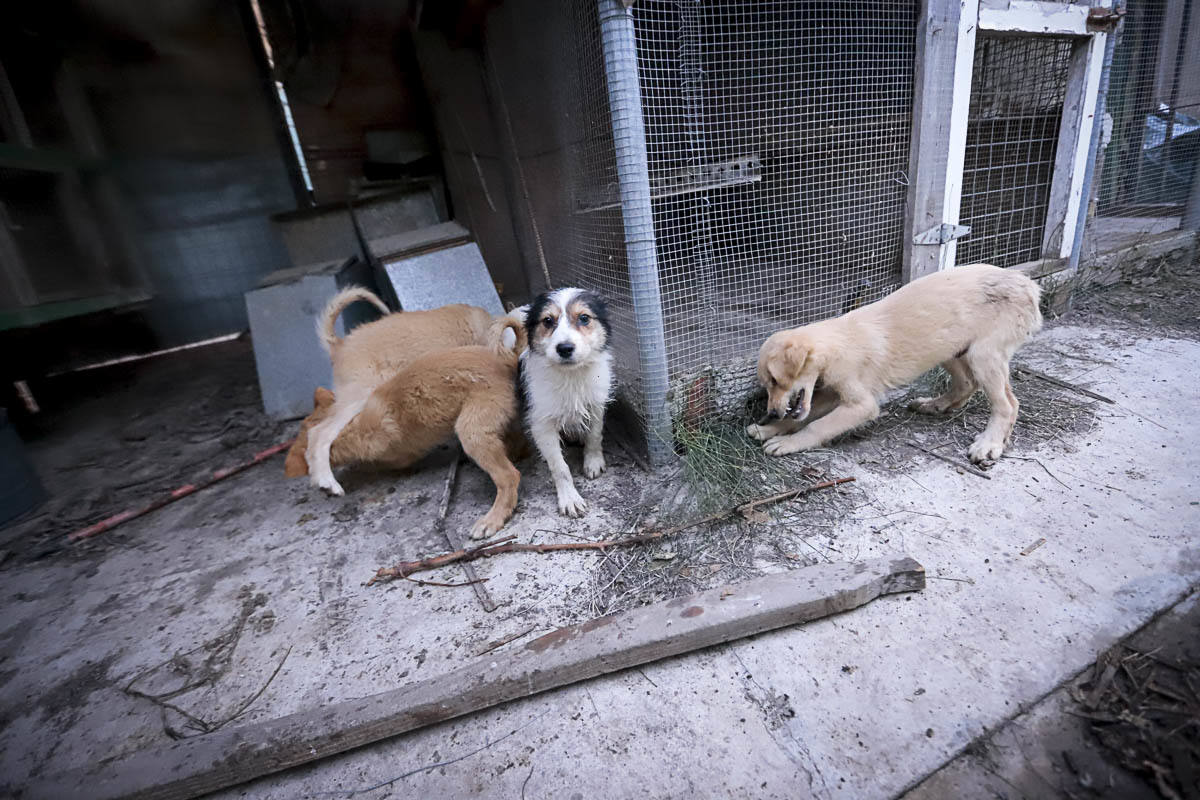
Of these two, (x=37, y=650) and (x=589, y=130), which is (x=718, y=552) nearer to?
(x=589, y=130)

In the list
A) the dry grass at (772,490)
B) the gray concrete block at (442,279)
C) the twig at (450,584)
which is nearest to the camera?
the dry grass at (772,490)

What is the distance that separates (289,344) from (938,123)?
5519 mm

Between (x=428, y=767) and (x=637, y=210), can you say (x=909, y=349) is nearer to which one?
(x=637, y=210)

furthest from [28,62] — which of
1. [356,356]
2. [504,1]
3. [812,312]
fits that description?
[812,312]

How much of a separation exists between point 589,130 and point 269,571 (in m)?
3.23

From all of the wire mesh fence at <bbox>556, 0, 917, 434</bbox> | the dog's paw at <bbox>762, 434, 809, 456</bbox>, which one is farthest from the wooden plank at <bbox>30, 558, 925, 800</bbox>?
the wire mesh fence at <bbox>556, 0, 917, 434</bbox>

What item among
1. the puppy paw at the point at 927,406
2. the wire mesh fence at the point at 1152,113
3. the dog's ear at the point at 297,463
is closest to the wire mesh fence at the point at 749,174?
the puppy paw at the point at 927,406

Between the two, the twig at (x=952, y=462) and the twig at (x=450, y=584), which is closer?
the twig at (x=450, y=584)

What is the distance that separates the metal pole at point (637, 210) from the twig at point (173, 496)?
3102mm

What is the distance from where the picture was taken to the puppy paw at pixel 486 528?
9.08 feet

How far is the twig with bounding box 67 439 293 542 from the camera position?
3.30m

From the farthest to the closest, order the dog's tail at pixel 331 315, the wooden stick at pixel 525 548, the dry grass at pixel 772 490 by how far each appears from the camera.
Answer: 1. the dog's tail at pixel 331 315
2. the wooden stick at pixel 525 548
3. the dry grass at pixel 772 490

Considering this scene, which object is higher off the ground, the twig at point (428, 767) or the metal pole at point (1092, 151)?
the metal pole at point (1092, 151)

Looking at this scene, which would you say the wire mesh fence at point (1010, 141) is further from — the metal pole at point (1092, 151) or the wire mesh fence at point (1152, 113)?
the wire mesh fence at point (1152, 113)
